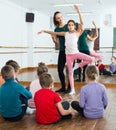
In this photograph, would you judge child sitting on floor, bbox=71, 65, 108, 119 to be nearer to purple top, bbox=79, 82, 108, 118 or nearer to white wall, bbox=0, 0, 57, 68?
A: purple top, bbox=79, 82, 108, 118

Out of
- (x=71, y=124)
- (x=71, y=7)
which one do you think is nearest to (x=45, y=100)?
(x=71, y=124)

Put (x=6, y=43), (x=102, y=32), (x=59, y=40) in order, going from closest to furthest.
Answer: (x=59, y=40)
(x=6, y=43)
(x=102, y=32)

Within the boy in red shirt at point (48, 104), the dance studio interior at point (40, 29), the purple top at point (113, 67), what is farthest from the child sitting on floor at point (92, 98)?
the purple top at point (113, 67)

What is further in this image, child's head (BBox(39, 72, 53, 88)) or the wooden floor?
child's head (BBox(39, 72, 53, 88))

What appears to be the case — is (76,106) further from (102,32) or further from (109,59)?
(102,32)

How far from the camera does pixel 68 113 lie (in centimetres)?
315

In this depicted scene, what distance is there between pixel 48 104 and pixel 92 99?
21.2 inches

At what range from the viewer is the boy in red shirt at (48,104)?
9.84 feet

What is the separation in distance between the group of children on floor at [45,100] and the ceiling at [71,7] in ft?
13.5

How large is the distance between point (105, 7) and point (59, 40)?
3590 mm

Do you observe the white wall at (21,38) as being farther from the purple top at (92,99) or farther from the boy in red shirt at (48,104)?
the boy in red shirt at (48,104)

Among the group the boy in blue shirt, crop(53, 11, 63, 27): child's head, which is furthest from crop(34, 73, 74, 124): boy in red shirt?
crop(53, 11, 63, 27): child's head

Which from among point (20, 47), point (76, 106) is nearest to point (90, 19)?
point (20, 47)

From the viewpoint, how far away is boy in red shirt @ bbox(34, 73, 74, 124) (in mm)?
2998
